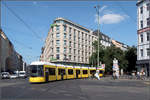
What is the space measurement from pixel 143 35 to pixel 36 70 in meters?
30.0

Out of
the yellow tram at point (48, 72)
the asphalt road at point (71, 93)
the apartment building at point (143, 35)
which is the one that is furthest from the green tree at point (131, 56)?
the asphalt road at point (71, 93)

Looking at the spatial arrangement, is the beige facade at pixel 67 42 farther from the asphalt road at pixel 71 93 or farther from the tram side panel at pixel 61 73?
the asphalt road at pixel 71 93

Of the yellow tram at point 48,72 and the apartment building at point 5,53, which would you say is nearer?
the yellow tram at point 48,72

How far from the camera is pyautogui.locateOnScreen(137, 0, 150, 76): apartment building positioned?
4350cm

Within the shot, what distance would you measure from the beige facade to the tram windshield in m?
39.4

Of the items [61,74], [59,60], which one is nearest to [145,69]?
[61,74]

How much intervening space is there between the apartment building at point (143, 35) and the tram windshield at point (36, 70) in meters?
27.3

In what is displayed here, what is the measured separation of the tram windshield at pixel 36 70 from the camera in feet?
78.4

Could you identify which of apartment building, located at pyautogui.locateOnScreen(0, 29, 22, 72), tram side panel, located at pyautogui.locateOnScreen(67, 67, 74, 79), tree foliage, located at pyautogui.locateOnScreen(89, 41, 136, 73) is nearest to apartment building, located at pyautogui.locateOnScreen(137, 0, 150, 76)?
tree foliage, located at pyautogui.locateOnScreen(89, 41, 136, 73)

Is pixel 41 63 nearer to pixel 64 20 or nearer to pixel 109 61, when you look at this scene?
pixel 109 61

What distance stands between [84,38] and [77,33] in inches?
214

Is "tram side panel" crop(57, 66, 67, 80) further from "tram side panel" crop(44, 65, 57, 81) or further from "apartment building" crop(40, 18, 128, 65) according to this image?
"apartment building" crop(40, 18, 128, 65)

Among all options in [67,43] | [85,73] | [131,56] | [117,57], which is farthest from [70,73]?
[67,43]

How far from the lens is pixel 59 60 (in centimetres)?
6775
